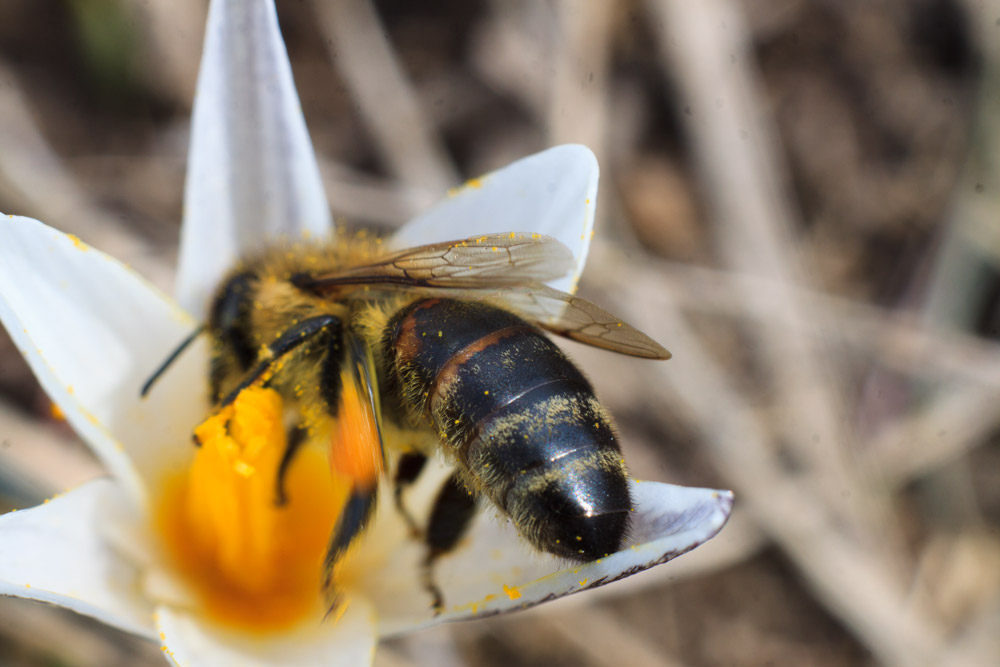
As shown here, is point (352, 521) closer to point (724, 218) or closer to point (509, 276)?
point (509, 276)

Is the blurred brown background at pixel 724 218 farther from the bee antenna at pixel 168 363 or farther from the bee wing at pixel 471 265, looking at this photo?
the bee wing at pixel 471 265

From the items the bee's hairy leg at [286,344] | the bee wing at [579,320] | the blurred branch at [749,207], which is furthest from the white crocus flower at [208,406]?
the blurred branch at [749,207]

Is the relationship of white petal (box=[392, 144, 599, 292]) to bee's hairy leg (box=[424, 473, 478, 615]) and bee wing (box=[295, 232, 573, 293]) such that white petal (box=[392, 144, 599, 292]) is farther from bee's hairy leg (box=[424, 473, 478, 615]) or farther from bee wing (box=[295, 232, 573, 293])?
bee's hairy leg (box=[424, 473, 478, 615])

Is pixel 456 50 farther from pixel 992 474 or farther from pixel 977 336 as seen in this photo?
pixel 992 474

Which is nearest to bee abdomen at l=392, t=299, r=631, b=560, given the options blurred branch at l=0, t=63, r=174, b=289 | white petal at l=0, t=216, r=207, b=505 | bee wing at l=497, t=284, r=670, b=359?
bee wing at l=497, t=284, r=670, b=359

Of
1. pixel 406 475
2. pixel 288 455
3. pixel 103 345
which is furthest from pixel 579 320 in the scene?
pixel 103 345

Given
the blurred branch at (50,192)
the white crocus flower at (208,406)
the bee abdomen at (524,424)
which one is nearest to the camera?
the bee abdomen at (524,424)
